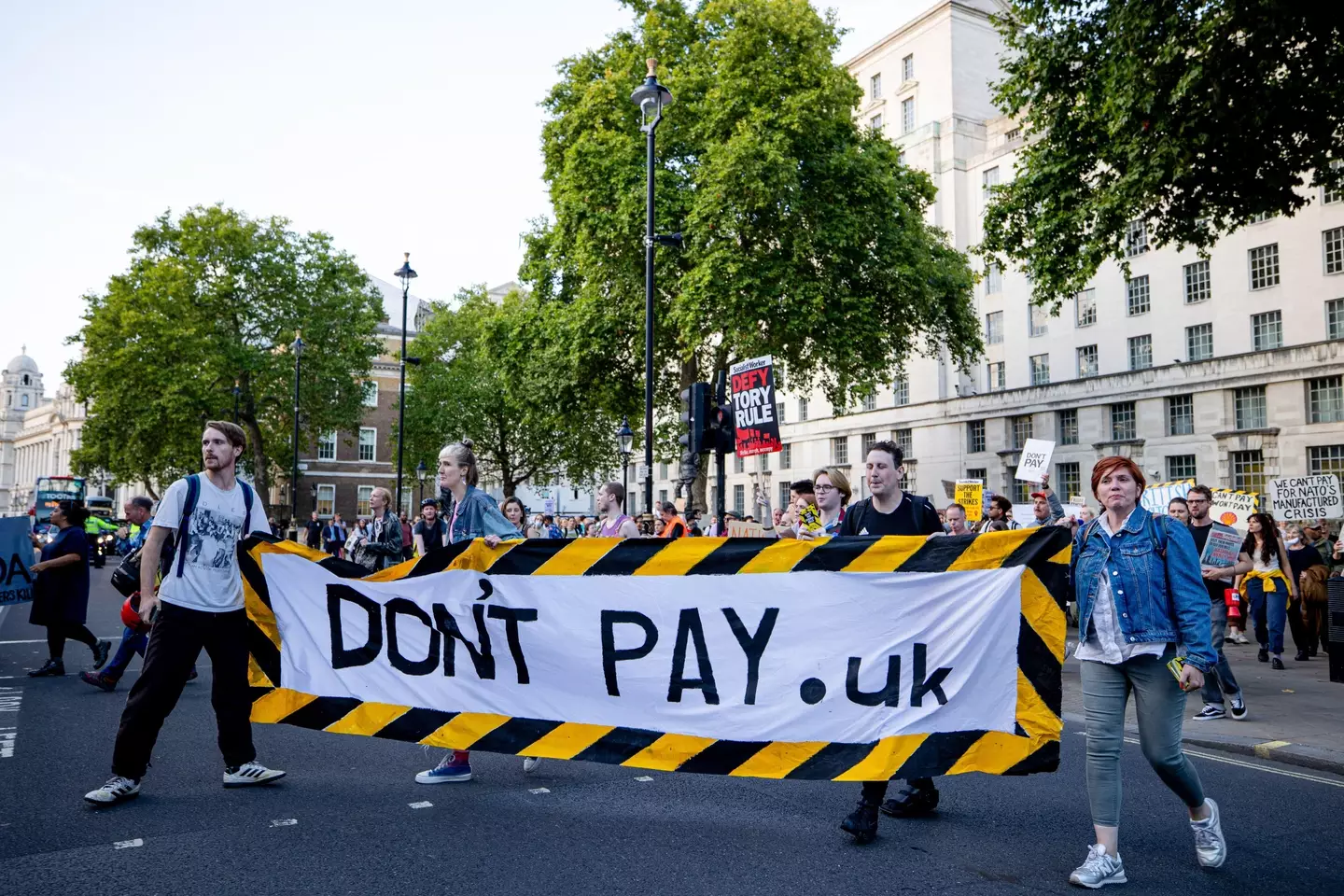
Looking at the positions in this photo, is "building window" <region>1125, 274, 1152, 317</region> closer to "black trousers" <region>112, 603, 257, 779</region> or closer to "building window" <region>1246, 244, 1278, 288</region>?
"building window" <region>1246, 244, 1278, 288</region>

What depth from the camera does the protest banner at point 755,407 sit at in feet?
43.1

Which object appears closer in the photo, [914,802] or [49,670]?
[914,802]

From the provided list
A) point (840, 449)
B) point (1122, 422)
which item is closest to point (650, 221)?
point (1122, 422)

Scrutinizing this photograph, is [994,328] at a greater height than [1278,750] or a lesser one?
greater

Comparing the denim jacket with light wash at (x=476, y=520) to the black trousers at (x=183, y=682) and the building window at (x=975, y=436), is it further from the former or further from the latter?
the building window at (x=975, y=436)

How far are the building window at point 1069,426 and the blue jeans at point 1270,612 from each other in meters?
32.9

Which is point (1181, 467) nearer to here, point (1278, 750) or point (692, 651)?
point (1278, 750)

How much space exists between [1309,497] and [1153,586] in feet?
47.1

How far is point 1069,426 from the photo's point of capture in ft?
148

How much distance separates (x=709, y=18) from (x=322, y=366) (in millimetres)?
26670

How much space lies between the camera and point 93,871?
433 centimetres

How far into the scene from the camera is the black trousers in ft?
18.0

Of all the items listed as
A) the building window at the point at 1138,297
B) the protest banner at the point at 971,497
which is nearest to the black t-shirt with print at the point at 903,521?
the protest banner at the point at 971,497

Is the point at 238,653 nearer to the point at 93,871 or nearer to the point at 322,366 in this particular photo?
the point at 93,871
